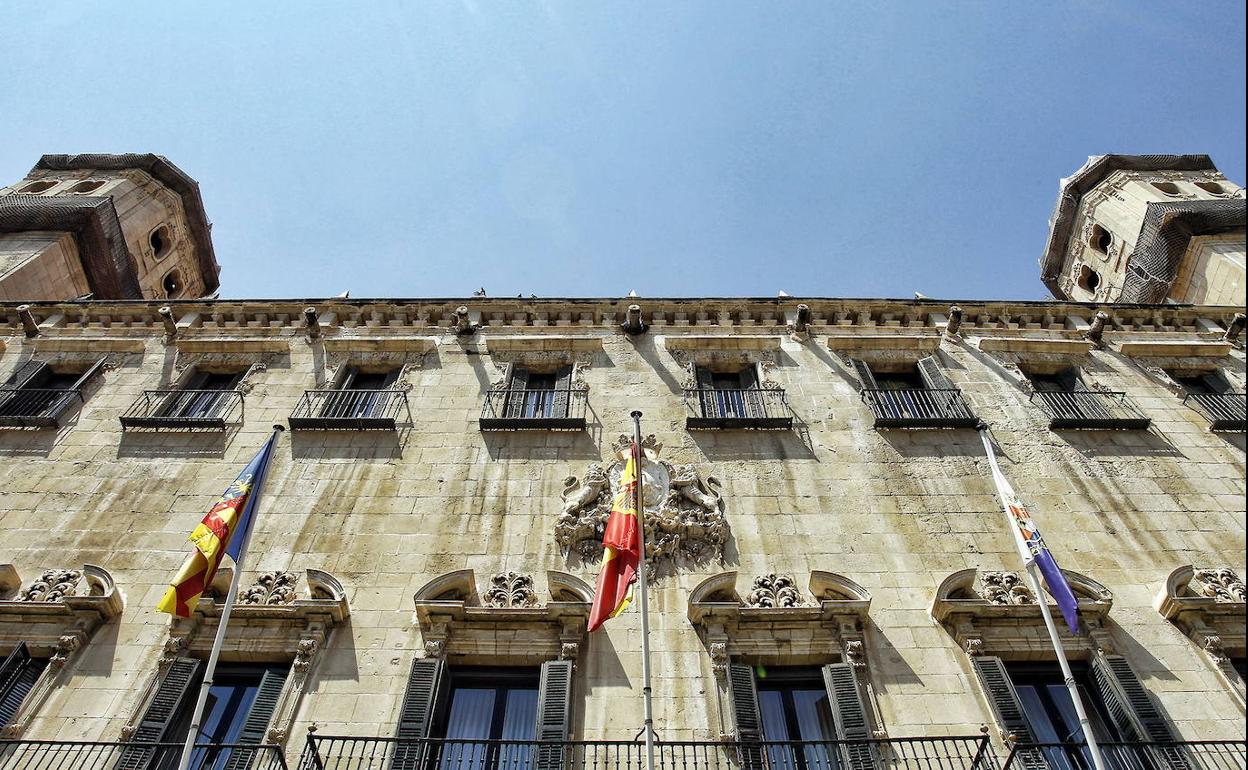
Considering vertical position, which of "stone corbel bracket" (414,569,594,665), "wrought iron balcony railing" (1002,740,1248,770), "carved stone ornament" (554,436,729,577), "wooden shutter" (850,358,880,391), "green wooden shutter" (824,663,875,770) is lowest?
"wrought iron balcony railing" (1002,740,1248,770)

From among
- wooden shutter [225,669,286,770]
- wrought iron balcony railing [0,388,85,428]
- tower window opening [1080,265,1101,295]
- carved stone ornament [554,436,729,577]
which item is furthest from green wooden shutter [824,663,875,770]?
tower window opening [1080,265,1101,295]

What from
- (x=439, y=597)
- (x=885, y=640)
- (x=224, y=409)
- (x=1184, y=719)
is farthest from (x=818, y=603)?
(x=224, y=409)

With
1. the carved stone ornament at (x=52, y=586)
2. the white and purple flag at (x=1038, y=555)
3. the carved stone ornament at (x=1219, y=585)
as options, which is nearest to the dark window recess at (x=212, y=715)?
the carved stone ornament at (x=52, y=586)

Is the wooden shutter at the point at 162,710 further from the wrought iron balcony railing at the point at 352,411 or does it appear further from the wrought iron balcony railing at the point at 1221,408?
the wrought iron balcony railing at the point at 1221,408

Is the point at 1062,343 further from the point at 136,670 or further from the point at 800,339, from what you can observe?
the point at 136,670

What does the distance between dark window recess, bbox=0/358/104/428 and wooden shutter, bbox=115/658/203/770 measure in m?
7.29

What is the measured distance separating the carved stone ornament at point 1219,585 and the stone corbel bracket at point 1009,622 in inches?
55.9

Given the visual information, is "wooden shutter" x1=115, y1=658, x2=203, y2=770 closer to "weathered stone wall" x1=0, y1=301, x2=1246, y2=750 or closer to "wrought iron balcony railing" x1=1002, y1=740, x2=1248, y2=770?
"weathered stone wall" x1=0, y1=301, x2=1246, y2=750

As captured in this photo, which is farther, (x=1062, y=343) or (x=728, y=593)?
(x=1062, y=343)

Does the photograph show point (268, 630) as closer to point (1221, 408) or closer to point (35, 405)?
point (35, 405)

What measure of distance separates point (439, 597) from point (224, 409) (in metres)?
7.23

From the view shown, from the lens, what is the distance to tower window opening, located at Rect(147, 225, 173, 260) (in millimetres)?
28797

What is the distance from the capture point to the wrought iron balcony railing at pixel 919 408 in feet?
50.1

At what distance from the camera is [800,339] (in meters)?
18.0
